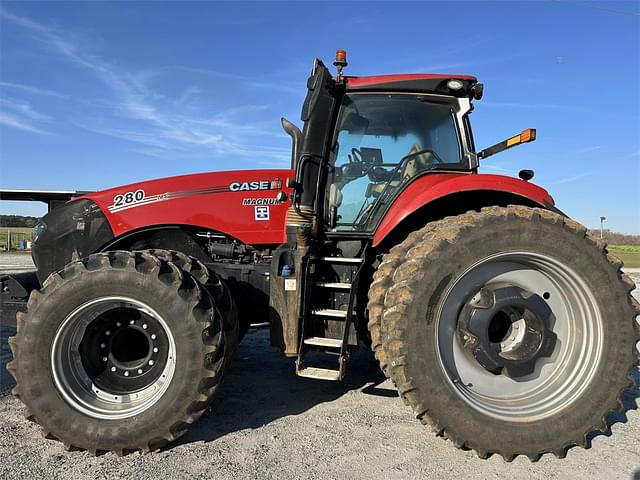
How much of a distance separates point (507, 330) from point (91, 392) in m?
2.80

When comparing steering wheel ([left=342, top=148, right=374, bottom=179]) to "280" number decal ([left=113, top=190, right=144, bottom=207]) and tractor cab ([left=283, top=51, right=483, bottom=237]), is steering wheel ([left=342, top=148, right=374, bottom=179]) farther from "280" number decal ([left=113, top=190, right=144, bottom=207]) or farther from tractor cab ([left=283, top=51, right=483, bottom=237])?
"280" number decal ([left=113, top=190, right=144, bottom=207])

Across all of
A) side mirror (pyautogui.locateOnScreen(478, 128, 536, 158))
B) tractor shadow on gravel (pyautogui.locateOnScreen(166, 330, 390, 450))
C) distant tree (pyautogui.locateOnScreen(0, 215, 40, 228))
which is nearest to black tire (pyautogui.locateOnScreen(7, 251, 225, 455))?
tractor shadow on gravel (pyautogui.locateOnScreen(166, 330, 390, 450))

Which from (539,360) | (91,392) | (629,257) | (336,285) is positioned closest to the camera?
(91,392)

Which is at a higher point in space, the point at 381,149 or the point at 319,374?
the point at 381,149

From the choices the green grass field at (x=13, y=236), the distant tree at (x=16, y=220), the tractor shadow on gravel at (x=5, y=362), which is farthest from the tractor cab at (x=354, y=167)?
the distant tree at (x=16, y=220)

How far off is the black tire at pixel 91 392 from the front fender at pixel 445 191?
137 cm

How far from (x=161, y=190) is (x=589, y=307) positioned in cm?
344

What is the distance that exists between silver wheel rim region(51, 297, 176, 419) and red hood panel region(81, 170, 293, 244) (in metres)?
1.14

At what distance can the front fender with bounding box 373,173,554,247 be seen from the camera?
119 inches

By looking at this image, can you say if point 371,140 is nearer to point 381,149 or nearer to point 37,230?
point 381,149

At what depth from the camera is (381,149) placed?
354cm

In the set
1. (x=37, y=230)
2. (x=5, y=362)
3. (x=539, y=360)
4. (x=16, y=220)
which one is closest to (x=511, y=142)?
(x=539, y=360)

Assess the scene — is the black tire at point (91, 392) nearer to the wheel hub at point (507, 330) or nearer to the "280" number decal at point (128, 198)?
the "280" number decal at point (128, 198)

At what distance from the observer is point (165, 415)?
106 inches
